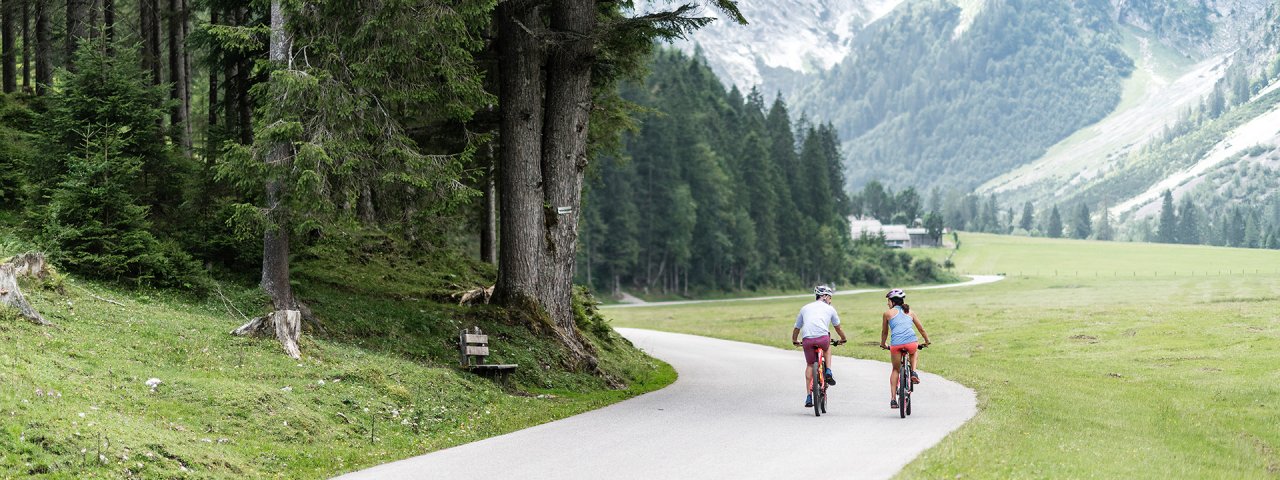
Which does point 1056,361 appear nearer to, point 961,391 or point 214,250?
point 961,391

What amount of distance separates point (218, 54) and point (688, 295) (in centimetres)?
6931

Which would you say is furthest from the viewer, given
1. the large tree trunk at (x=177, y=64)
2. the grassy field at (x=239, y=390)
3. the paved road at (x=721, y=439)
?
the large tree trunk at (x=177, y=64)

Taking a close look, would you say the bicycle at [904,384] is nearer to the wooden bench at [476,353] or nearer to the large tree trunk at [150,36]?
the wooden bench at [476,353]

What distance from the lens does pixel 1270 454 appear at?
1456cm

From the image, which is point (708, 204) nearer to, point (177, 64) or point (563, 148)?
point (177, 64)

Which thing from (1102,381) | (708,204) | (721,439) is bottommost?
(1102,381)

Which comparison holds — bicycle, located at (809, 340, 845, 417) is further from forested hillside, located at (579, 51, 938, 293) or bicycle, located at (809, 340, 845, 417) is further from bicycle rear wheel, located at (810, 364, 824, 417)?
forested hillside, located at (579, 51, 938, 293)

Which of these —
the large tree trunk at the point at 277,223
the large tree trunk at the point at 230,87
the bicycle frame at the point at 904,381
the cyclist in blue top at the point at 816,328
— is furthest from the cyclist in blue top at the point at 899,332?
the large tree trunk at the point at 230,87

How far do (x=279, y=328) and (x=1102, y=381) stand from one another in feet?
55.0

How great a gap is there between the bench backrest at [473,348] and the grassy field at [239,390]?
0.27 metres

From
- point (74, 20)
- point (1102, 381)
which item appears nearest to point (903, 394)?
point (1102, 381)

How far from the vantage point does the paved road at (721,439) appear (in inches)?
394

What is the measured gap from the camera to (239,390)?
36.3 feet

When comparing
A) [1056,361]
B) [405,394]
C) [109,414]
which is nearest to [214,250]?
[405,394]
